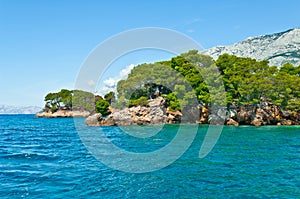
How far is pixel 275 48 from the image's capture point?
16125 centimetres

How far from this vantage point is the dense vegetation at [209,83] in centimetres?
4431

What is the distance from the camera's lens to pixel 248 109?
46438 millimetres

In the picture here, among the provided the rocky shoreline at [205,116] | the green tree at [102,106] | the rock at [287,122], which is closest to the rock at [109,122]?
the rocky shoreline at [205,116]

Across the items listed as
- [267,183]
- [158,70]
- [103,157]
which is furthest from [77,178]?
[158,70]

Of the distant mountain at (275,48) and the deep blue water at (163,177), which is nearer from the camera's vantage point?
the deep blue water at (163,177)

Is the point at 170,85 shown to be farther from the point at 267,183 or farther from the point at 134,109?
the point at 267,183

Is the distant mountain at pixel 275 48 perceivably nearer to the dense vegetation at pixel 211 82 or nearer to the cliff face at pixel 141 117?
the dense vegetation at pixel 211 82

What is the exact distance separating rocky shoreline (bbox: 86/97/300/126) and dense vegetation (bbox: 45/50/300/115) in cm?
140

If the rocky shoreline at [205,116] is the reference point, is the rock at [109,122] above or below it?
below

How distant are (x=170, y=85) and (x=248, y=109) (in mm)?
14669

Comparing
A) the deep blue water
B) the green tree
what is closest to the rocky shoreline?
the green tree

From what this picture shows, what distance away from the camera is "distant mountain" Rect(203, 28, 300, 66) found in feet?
475

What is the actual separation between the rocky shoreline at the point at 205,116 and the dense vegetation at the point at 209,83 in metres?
1.40

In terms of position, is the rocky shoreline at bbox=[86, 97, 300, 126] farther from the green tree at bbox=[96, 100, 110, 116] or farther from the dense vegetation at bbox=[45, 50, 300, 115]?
the green tree at bbox=[96, 100, 110, 116]
